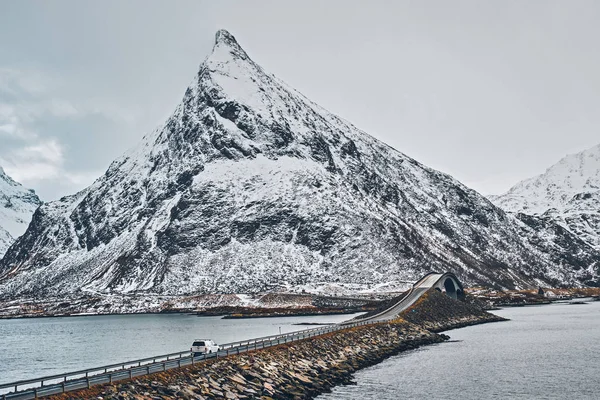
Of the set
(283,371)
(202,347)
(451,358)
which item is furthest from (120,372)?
(451,358)

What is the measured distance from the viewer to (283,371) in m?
73.9

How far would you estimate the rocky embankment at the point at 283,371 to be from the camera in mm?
55844

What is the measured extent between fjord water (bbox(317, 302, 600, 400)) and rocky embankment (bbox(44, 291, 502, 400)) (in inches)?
118

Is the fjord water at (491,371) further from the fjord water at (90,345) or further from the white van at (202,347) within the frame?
the fjord water at (90,345)

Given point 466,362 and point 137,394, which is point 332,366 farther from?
point 137,394

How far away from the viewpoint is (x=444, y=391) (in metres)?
73.1

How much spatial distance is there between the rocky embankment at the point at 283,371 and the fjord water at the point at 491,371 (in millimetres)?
3000

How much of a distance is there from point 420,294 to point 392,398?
363 feet

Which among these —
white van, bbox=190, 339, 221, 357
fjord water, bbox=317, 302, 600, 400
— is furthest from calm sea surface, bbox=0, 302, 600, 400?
white van, bbox=190, 339, 221, 357

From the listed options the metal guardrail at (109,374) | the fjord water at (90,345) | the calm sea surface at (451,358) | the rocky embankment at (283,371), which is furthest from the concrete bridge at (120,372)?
the fjord water at (90,345)

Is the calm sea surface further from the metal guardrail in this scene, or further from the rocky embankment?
the metal guardrail

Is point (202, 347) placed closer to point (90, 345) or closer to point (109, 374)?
point (109, 374)

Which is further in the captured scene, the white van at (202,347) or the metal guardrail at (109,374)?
the white van at (202,347)

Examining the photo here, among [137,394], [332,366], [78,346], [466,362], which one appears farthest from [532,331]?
[137,394]
